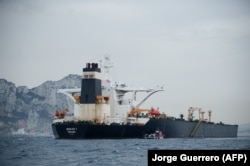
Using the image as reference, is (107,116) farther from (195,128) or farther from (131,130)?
(195,128)

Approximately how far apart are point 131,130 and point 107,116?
277 centimetres

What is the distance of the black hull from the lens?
49.5m

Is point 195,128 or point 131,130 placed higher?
point 195,128

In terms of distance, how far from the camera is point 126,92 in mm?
58906

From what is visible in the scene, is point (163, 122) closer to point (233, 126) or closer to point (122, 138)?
point (122, 138)

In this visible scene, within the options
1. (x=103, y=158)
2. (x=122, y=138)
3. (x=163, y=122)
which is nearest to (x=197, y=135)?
(x=163, y=122)

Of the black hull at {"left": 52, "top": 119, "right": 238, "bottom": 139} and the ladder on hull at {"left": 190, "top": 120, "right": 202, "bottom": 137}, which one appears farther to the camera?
the ladder on hull at {"left": 190, "top": 120, "right": 202, "bottom": 137}

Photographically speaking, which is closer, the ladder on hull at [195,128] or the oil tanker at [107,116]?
the oil tanker at [107,116]

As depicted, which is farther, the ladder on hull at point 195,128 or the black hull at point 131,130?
the ladder on hull at point 195,128

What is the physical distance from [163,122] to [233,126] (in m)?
29.7

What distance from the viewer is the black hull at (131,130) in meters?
49.5

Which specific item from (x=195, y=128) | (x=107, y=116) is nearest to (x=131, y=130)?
(x=107, y=116)

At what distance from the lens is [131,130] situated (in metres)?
53.3

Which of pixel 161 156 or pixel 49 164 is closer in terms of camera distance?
pixel 161 156
